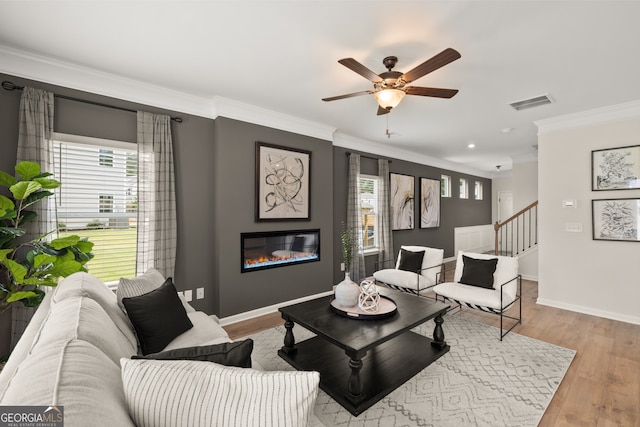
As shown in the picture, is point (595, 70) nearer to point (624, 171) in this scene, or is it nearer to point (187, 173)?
point (624, 171)

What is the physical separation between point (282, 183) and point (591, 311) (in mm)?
4607

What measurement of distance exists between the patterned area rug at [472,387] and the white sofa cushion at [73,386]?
1581mm

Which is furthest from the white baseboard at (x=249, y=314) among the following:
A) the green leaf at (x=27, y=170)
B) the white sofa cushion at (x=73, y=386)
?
the white sofa cushion at (x=73, y=386)

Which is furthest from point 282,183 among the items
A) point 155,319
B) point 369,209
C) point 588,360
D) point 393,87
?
point 588,360

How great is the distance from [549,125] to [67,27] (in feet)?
18.5

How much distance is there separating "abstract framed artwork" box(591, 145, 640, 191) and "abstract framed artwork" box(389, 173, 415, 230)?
2967 mm

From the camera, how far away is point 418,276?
3959mm

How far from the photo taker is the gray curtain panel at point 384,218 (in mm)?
5438

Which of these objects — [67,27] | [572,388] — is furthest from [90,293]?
[572,388]

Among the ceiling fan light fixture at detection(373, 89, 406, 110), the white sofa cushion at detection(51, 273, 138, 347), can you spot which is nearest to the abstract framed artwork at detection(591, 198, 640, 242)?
the ceiling fan light fixture at detection(373, 89, 406, 110)

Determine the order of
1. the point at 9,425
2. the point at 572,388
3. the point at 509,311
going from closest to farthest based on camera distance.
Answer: the point at 9,425 < the point at 572,388 < the point at 509,311

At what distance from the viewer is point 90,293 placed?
5.26 feet

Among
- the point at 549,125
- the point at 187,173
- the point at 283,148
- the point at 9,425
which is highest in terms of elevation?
the point at 549,125

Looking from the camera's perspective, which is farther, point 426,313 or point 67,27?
point 426,313
